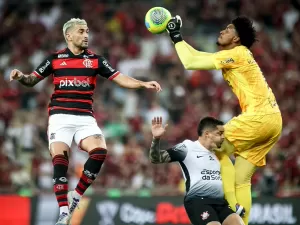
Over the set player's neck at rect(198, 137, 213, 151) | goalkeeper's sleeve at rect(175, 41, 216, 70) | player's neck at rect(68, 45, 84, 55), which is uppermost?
player's neck at rect(68, 45, 84, 55)

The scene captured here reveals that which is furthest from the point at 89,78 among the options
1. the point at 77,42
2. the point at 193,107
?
the point at 193,107

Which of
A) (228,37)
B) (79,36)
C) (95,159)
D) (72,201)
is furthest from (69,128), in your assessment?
(228,37)

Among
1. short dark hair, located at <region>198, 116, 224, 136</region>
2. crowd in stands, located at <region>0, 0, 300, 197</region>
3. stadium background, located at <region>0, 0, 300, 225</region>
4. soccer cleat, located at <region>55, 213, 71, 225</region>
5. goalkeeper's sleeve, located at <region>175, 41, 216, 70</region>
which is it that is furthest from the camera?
crowd in stands, located at <region>0, 0, 300, 197</region>

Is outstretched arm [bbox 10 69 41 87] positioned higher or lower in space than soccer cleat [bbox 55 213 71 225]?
higher

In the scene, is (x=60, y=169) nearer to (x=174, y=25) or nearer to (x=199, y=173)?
(x=199, y=173)

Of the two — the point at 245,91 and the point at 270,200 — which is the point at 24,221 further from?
the point at 245,91

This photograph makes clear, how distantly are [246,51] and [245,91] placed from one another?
0.48 metres

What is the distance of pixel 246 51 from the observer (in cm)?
1004

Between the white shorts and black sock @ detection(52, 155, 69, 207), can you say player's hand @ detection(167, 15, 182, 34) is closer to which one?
the white shorts

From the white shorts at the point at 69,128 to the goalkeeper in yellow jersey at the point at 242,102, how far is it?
1413 mm

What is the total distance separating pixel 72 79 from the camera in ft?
33.4

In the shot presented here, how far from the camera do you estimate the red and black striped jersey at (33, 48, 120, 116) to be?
1020 cm

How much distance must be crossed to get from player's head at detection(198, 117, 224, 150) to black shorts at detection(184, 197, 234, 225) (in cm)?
67

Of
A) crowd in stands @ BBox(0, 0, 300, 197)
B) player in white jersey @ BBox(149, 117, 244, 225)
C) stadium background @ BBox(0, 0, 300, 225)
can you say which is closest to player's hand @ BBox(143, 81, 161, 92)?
player in white jersey @ BBox(149, 117, 244, 225)
